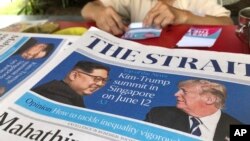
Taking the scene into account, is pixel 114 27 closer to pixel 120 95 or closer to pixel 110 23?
pixel 110 23

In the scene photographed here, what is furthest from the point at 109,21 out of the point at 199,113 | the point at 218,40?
the point at 199,113

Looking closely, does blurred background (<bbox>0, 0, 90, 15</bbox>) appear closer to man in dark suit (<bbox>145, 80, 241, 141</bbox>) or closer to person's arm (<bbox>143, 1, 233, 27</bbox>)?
person's arm (<bbox>143, 1, 233, 27</bbox>)

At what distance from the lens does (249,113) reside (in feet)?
1.22

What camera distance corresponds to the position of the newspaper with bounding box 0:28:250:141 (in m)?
0.36

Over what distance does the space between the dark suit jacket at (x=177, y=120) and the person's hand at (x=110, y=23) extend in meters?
0.31

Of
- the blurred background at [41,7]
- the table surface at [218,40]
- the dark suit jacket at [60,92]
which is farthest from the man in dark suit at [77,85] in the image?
the blurred background at [41,7]

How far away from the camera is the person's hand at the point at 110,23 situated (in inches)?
26.2

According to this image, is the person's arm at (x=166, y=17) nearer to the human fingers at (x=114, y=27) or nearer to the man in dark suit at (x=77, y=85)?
the human fingers at (x=114, y=27)

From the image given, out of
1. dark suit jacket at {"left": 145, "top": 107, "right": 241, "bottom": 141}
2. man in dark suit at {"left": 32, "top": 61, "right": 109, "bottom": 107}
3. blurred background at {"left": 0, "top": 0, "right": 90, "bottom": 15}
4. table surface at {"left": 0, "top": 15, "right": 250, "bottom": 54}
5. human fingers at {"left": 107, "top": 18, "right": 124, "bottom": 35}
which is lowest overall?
blurred background at {"left": 0, "top": 0, "right": 90, "bottom": 15}

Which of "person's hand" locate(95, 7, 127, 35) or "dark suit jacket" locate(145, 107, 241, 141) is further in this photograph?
"person's hand" locate(95, 7, 127, 35)

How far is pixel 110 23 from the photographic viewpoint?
0.67 m

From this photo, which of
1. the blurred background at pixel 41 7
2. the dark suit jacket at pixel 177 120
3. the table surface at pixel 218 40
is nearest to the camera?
the dark suit jacket at pixel 177 120

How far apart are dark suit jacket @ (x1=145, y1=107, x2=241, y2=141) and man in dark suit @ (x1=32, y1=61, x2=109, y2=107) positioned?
0.10 meters

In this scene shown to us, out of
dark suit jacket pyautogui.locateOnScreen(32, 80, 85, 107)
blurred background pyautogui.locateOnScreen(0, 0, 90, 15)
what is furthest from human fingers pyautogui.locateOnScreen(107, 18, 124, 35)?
blurred background pyautogui.locateOnScreen(0, 0, 90, 15)
